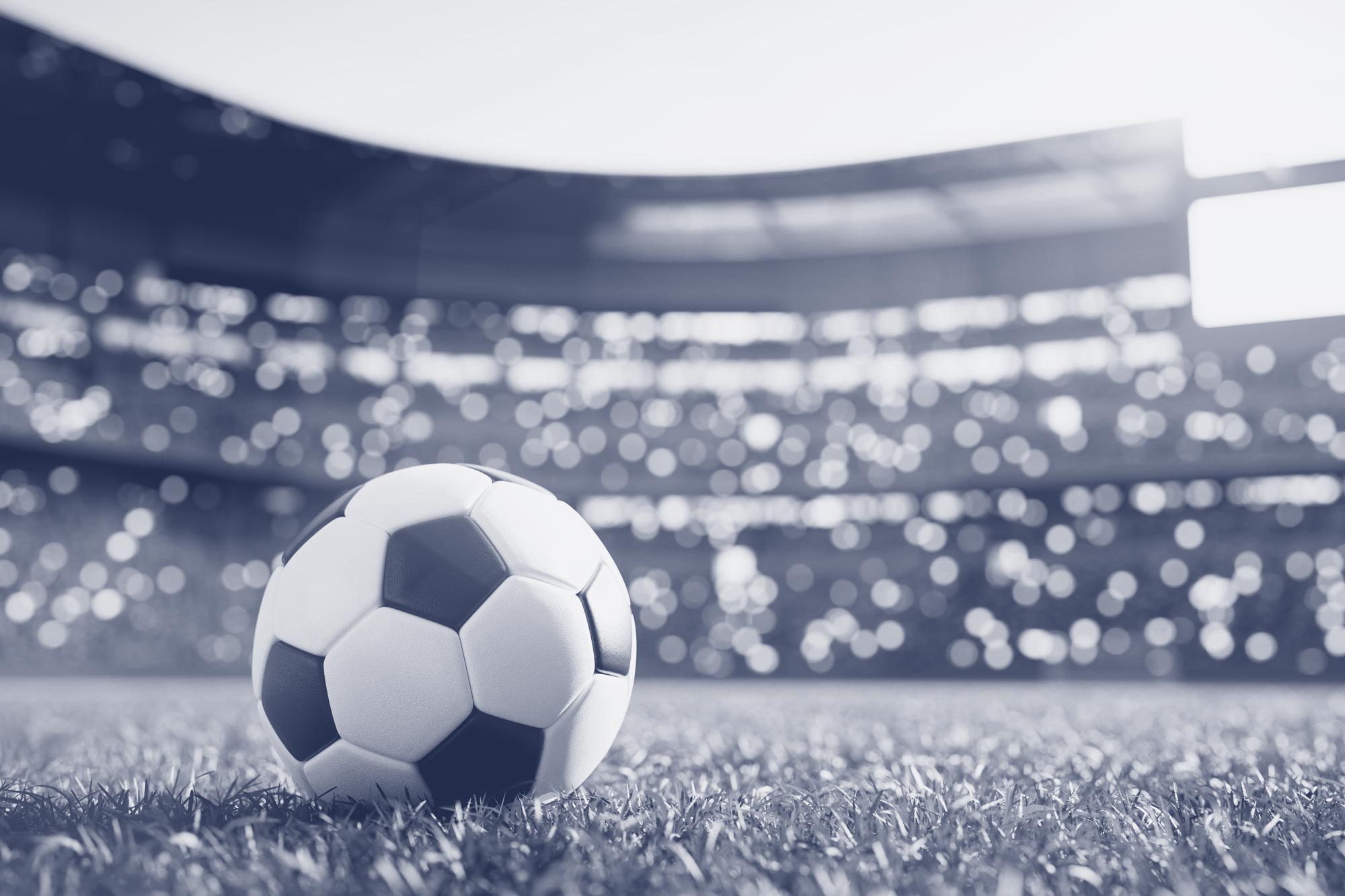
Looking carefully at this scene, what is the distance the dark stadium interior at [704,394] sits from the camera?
1691cm

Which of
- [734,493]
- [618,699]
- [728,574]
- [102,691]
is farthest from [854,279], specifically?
[618,699]

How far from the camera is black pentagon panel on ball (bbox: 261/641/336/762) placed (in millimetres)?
1941

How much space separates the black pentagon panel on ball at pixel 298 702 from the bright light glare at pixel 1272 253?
62.7ft

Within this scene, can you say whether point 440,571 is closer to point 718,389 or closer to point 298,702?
point 298,702

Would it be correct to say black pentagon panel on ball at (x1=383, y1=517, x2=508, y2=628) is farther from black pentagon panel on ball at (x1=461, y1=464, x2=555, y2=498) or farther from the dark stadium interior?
the dark stadium interior

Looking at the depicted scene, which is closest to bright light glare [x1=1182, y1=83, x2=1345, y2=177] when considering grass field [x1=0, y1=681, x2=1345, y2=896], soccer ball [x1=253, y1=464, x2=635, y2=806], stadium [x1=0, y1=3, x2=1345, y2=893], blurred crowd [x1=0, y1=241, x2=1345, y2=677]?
stadium [x1=0, y1=3, x2=1345, y2=893]

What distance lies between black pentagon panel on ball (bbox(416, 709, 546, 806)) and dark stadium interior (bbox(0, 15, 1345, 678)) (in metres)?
15.5

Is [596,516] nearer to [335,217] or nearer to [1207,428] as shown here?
[335,217]

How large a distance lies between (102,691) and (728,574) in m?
12.0

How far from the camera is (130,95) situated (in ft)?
47.4

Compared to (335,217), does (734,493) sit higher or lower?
lower

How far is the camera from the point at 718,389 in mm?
21516

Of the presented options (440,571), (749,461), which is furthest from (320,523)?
(749,461)

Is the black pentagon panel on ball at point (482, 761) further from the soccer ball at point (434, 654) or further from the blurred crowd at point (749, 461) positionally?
the blurred crowd at point (749, 461)
